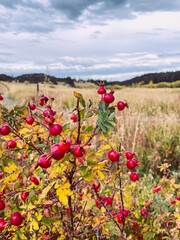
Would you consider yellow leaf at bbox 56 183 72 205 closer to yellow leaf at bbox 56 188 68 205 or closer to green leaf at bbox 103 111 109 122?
yellow leaf at bbox 56 188 68 205

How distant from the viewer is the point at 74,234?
114cm

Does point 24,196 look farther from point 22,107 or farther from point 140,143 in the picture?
point 140,143

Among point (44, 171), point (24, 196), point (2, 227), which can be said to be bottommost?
point (2, 227)

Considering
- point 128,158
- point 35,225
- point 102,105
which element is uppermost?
point 102,105

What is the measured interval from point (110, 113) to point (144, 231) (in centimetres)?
102

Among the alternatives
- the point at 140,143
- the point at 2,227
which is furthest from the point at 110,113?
the point at 140,143

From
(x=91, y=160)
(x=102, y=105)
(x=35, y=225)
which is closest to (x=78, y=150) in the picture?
(x=91, y=160)

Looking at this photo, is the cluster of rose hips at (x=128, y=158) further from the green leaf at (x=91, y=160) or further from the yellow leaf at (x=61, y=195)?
the yellow leaf at (x=61, y=195)

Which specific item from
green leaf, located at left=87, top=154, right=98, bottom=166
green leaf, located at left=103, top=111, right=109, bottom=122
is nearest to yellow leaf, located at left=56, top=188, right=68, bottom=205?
green leaf, located at left=87, top=154, right=98, bottom=166

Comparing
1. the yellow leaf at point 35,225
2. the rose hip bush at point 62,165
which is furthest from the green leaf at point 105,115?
the yellow leaf at point 35,225

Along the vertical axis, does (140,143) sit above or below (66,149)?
below

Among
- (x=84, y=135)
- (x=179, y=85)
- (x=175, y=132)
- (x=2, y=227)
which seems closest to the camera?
(x=84, y=135)

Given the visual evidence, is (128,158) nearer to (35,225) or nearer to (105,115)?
(105,115)

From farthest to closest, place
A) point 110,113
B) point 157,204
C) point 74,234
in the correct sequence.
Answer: point 157,204, point 74,234, point 110,113
